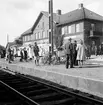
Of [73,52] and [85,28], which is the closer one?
[73,52]

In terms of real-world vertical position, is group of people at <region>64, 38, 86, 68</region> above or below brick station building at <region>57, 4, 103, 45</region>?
below

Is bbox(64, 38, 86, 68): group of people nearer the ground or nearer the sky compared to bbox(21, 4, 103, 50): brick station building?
nearer the ground

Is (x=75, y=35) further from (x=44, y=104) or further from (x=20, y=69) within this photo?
(x=44, y=104)

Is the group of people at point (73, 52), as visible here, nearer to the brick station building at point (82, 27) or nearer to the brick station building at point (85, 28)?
the brick station building at point (82, 27)

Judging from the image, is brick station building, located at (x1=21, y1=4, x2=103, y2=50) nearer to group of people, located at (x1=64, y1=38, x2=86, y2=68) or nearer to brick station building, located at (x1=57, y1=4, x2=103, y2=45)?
brick station building, located at (x1=57, y1=4, x2=103, y2=45)

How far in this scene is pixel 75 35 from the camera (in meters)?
36.0

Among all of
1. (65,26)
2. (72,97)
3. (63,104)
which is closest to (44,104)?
(63,104)

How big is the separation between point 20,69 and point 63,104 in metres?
8.80

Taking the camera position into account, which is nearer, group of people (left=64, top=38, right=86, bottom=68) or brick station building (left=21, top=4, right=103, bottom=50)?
group of people (left=64, top=38, right=86, bottom=68)

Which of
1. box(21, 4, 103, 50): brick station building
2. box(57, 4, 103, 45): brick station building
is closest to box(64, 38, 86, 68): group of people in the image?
box(21, 4, 103, 50): brick station building

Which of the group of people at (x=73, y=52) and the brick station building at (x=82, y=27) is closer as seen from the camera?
the group of people at (x=73, y=52)

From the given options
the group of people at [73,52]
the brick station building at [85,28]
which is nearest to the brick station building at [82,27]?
the brick station building at [85,28]

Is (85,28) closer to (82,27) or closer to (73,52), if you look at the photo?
(82,27)

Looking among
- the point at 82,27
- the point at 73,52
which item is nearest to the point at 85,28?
the point at 82,27
